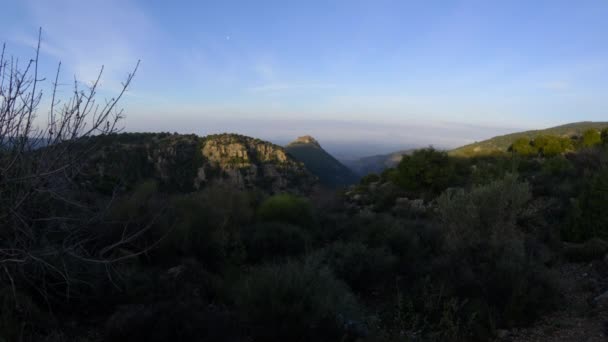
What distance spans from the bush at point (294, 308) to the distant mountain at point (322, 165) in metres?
54.3

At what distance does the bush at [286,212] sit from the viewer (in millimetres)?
11586

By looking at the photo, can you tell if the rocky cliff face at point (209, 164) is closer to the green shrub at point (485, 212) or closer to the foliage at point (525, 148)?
the foliage at point (525, 148)

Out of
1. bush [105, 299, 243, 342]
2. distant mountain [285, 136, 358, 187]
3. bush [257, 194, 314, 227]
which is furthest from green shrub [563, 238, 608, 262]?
distant mountain [285, 136, 358, 187]

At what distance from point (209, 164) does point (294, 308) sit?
126ft

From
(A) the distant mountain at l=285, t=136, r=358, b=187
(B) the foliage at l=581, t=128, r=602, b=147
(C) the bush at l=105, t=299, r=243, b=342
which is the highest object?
(B) the foliage at l=581, t=128, r=602, b=147

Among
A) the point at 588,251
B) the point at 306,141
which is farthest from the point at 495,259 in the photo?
the point at 306,141

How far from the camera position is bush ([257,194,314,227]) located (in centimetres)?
1159

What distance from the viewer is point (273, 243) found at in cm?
923

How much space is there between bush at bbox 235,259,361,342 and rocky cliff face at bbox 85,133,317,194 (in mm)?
29382

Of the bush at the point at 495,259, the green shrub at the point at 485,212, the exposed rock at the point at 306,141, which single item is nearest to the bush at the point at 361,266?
the bush at the point at 495,259

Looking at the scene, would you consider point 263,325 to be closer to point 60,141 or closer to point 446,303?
point 446,303

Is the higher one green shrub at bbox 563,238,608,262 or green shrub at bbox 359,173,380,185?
green shrub at bbox 563,238,608,262

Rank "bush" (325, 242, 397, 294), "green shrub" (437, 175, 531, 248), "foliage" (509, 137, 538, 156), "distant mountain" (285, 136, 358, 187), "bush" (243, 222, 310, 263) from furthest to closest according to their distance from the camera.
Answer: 1. "distant mountain" (285, 136, 358, 187)
2. "foliage" (509, 137, 538, 156)
3. "bush" (243, 222, 310, 263)
4. "green shrub" (437, 175, 531, 248)
5. "bush" (325, 242, 397, 294)

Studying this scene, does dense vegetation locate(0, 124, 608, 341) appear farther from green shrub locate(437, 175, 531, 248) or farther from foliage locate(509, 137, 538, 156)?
foliage locate(509, 137, 538, 156)
